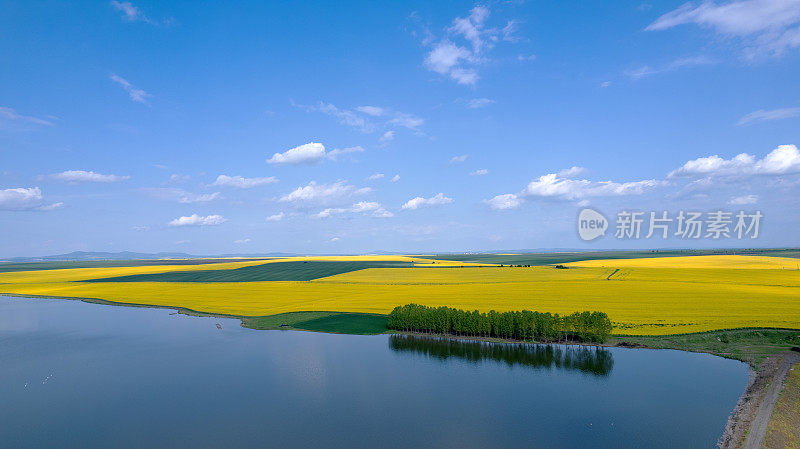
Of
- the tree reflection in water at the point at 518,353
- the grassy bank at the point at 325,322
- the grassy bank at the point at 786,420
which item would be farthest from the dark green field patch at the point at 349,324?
the grassy bank at the point at 786,420

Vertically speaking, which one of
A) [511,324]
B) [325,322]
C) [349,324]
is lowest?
[349,324]

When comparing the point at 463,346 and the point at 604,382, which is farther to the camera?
the point at 463,346

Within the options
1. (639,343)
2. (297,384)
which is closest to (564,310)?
(639,343)

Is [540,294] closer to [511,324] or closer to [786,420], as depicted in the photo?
[511,324]

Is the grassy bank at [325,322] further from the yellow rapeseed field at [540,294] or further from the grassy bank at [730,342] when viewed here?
the grassy bank at [730,342]

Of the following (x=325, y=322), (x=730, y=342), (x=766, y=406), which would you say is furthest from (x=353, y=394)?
(x=730, y=342)

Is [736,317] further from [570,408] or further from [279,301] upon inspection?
[279,301]
